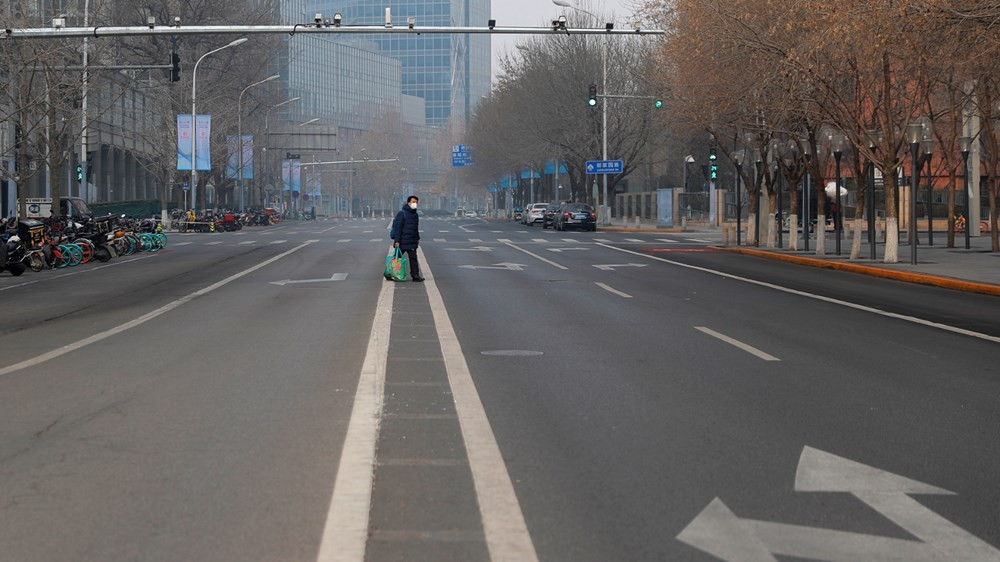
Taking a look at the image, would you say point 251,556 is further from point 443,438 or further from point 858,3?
point 858,3

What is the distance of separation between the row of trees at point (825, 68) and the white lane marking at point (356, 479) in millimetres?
12451

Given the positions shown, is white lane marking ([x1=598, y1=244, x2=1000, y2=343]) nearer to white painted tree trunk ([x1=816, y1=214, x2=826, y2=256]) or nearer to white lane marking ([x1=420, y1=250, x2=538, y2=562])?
white painted tree trunk ([x1=816, y1=214, x2=826, y2=256])

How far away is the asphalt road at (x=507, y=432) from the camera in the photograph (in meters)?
5.34

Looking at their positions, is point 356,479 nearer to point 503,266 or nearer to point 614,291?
point 614,291

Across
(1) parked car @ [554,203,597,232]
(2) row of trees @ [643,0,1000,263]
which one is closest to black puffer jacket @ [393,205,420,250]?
(2) row of trees @ [643,0,1000,263]

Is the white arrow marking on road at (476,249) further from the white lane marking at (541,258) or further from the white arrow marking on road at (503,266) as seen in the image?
the white arrow marking on road at (503,266)

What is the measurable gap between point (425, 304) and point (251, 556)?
12.7 meters

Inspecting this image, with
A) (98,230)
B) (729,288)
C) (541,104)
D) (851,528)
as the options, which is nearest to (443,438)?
(851,528)

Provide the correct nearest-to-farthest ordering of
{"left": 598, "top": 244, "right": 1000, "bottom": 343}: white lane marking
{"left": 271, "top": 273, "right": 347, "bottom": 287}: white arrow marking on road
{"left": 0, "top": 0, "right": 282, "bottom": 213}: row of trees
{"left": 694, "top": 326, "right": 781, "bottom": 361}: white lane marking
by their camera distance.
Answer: {"left": 694, "top": 326, "right": 781, "bottom": 361}: white lane marking, {"left": 598, "top": 244, "right": 1000, "bottom": 343}: white lane marking, {"left": 271, "top": 273, "right": 347, "bottom": 287}: white arrow marking on road, {"left": 0, "top": 0, "right": 282, "bottom": 213}: row of trees

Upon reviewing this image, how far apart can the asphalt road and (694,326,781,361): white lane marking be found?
57 millimetres

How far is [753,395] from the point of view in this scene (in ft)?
30.2

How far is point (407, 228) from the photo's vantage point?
21828 mm

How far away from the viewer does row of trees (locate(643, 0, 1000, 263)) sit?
774 inches

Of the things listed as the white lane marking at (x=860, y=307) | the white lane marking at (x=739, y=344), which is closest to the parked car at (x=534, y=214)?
the white lane marking at (x=860, y=307)
